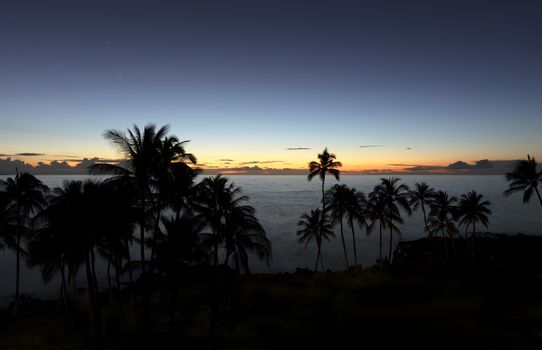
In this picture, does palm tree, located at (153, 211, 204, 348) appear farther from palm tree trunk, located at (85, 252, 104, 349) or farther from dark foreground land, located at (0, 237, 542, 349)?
dark foreground land, located at (0, 237, 542, 349)

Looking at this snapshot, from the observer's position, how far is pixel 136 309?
1300 inches

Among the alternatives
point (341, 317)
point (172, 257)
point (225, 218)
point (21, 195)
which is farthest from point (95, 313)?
point (21, 195)

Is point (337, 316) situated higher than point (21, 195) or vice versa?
point (21, 195)

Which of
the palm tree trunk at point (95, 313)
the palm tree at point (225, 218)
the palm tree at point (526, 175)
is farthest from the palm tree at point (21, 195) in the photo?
the palm tree at point (526, 175)

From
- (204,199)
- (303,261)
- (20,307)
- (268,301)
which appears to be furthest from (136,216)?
(303,261)

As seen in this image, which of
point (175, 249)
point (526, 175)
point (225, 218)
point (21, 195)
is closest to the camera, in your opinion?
point (175, 249)

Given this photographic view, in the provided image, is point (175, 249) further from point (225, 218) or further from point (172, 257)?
point (225, 218)

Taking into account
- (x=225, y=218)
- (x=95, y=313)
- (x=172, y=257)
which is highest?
(x=225, y=218)

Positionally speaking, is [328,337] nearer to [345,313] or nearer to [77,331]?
[345,313]

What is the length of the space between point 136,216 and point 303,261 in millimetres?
51688

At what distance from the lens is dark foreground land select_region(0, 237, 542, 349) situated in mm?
17469

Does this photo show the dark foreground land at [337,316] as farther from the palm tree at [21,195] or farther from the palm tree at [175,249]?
the palm tree at [21,195]

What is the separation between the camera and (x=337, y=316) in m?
22.3

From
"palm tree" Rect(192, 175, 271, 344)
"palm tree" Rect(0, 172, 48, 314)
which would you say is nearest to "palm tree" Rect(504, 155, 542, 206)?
"palm tree" Rect(192, 175, 271, 344)
